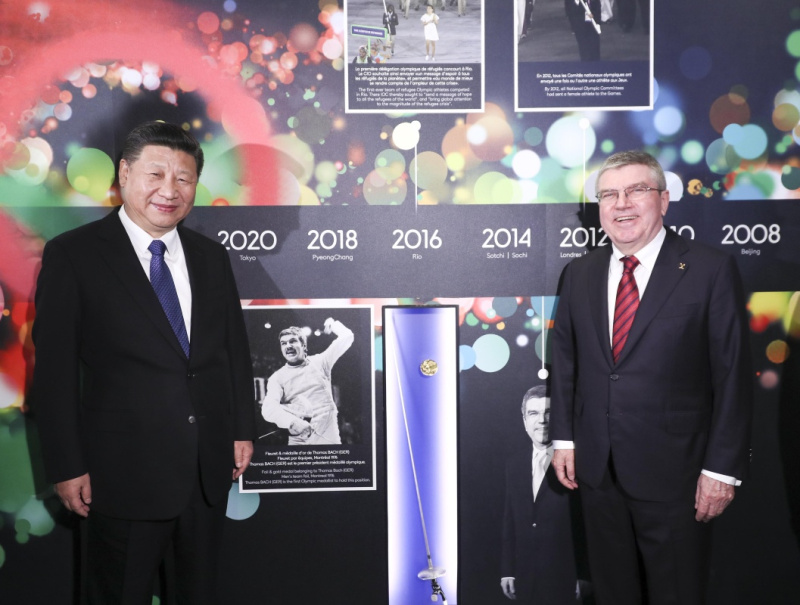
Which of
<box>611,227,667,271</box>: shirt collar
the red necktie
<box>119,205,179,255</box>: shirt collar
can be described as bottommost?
the red necktie

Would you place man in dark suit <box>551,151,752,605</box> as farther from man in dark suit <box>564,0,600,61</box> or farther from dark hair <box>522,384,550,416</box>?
man in dark suit <box>564,0,600,61</box>

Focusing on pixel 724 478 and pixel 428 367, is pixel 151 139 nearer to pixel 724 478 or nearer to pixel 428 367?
pixel 428 367

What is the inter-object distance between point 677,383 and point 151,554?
5.84ft

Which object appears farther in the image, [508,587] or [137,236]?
[508,587]

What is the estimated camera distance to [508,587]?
2.70 m

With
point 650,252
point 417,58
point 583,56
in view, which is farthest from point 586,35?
point 650,252

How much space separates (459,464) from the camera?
2686mm

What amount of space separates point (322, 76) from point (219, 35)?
449mm

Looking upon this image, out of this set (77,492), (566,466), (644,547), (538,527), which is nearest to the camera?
(77,492)

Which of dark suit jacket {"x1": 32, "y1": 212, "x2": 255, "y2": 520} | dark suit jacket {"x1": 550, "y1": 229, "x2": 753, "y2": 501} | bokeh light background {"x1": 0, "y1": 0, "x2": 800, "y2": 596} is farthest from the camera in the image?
bokeh light background {"x1": 0, "y1": 0, "x2": 800, "y2": 596}

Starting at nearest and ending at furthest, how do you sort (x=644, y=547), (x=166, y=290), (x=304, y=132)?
(x=166, y=290) < (x=644, y=547) < (x=304, y=132)

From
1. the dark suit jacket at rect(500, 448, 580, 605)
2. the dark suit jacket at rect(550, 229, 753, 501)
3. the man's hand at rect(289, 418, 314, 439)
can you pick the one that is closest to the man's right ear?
the man's hand at rect(289, 418, 314, 439)

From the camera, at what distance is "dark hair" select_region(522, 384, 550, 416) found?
2676mm

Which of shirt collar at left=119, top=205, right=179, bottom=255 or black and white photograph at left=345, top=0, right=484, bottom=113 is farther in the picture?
black and white photograph at left=345, top=0, right=484, bottom=113
